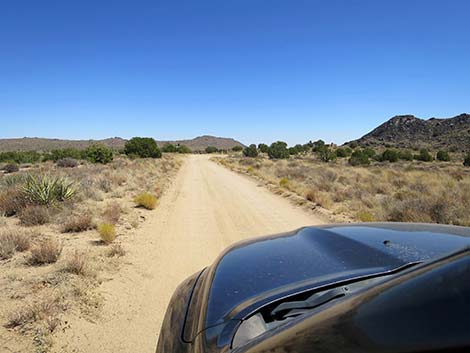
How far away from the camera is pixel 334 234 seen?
3174mm

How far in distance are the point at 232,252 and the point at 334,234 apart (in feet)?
3.08

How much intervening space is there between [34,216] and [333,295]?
9280mm

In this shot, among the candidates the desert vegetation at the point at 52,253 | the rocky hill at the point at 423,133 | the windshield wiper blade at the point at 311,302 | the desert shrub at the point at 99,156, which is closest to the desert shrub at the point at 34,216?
the desert vegetation at the point at 52,253

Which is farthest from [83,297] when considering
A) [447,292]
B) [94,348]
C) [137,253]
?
[447,292]

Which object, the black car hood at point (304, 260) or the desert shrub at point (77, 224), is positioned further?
→ the desert shrub at point (77, 224)

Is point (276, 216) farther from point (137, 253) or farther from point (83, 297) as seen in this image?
point (83, 297)

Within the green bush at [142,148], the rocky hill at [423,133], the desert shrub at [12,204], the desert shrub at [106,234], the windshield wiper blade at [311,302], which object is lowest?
the desert shrub at [106,234]

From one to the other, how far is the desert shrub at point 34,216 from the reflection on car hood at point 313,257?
7.98m

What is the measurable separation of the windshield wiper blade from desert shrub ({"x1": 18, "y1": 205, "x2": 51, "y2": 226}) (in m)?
9.02

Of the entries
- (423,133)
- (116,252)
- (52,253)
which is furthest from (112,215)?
(423,133)

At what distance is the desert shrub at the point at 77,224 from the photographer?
8747mm

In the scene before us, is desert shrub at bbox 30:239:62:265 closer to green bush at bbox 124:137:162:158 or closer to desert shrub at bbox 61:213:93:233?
desert shrub at bbox 61:213:93:233

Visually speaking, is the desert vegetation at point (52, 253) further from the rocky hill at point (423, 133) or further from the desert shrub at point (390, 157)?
the rocky hill at point (423, 133)

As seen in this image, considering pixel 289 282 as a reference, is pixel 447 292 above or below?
above
